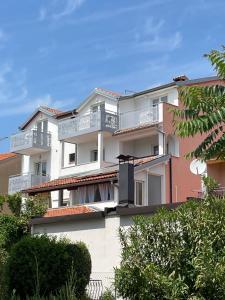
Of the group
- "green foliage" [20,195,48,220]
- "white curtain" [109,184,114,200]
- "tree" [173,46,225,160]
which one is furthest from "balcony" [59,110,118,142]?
"tree" [173,46,225,160]

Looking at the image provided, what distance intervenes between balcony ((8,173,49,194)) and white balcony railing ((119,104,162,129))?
8376 millimetres

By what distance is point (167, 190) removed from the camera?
128 ft

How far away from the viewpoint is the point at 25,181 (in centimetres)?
4694

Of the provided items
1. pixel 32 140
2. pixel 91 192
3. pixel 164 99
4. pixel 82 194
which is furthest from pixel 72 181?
pixel 32 140

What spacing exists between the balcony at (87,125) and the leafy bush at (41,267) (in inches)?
1003

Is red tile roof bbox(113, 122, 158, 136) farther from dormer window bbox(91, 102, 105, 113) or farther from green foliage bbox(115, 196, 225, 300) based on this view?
green foliage bbox(115, 196, 225, 300)

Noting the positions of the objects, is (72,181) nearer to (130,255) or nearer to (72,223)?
(72,223)

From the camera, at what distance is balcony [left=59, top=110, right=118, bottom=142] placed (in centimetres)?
4275

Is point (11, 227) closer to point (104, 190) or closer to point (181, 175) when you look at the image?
point (104, 190)

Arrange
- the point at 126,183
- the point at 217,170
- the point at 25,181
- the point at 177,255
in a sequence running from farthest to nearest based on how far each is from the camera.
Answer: the point at 25,181 < the point at 217,170 < the point at 126,183 < the point at 177,255

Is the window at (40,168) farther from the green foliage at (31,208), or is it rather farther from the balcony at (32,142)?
the green foliage at (31,208)

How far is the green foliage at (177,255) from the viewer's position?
29.7 ft

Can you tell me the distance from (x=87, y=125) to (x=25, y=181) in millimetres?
7101

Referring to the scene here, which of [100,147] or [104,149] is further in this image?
[104,149]
